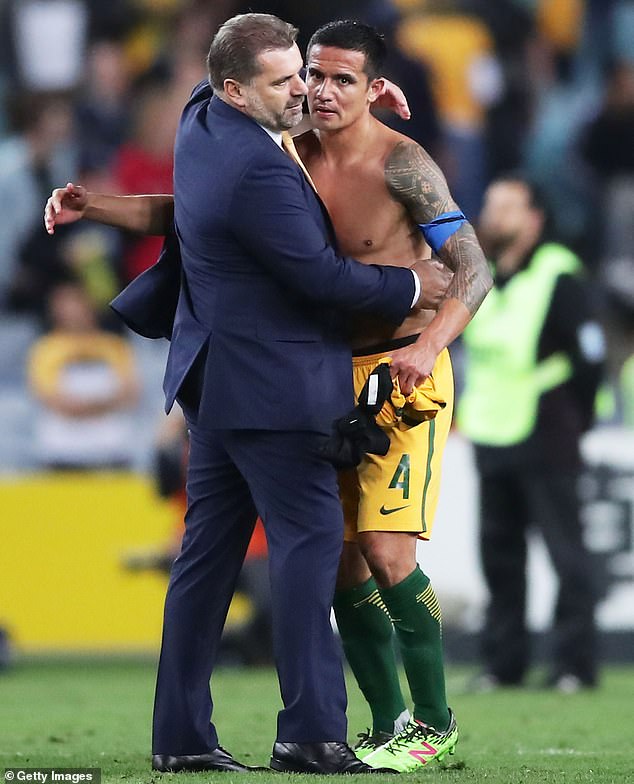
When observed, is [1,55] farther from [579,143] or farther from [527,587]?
[527,587]

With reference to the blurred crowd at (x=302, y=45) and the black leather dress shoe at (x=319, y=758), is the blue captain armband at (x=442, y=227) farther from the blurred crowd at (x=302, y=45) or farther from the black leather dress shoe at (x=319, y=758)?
the blurred crowd at (x=302, y=45)

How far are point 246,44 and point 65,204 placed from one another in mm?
764

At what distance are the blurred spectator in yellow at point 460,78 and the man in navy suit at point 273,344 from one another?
7119 mm

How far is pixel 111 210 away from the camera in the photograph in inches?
197

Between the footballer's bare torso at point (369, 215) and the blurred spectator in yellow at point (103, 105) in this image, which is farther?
the blurred spectator in yellow at point (103, 105)

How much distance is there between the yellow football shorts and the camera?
4.88 meters

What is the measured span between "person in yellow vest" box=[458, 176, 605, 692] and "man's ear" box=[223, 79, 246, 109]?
3.85m

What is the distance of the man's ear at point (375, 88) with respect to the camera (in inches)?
197

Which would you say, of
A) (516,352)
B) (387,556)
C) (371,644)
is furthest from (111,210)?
(516,352)

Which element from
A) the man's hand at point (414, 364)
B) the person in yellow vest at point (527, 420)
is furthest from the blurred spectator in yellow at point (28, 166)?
the man's hand at point (414, 364)

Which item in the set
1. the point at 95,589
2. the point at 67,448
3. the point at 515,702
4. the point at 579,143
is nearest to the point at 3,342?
the point at 67,448

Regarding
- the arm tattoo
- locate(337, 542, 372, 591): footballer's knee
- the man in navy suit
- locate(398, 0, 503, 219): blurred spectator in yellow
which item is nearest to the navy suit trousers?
the man in navy suit

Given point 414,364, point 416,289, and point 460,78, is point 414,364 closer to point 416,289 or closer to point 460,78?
point 416,289
